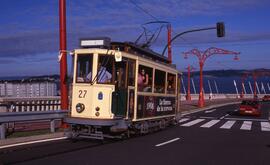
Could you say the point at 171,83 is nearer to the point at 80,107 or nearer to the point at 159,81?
the point at 159,81

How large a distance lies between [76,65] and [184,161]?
18.9 feet

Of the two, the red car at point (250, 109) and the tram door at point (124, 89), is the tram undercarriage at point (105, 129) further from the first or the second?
the red car at point (250, 109)

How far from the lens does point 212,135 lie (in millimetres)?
18297

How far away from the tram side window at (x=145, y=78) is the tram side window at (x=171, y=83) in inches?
109

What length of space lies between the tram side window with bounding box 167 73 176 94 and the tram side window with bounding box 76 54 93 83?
19.7ft

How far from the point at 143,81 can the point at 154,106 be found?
1.89m

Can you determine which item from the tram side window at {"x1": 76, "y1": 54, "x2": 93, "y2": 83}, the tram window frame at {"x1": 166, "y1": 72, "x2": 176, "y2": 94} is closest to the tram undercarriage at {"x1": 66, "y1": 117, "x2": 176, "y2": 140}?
the tram side window at {"x1": 76, "y1": 54, "x2": 93, "y2": 83}

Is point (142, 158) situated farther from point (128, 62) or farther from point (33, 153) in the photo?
point (128, 62)

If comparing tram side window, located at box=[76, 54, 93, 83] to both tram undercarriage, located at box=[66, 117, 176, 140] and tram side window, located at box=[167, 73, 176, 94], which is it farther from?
tram side window, located at box=[167, 73, 176, 94]

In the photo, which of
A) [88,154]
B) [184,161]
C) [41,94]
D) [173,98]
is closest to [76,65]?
[88,154]

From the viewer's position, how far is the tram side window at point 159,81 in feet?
60.1

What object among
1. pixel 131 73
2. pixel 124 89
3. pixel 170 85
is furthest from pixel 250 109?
pixel 124 89

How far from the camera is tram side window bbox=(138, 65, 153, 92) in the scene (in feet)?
53.8

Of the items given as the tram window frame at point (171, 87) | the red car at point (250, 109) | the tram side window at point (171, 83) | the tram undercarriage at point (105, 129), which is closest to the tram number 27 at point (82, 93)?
the tram undercarriage at point (105, 129)
